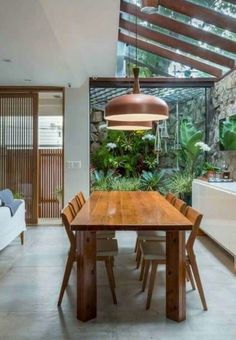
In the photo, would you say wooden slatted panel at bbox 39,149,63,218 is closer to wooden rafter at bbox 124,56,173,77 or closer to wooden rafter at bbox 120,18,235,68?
wooden rafter at bbox 124,56,173,77

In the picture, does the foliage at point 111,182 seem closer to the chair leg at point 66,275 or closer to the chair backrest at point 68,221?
the chair backrest at point 68,221

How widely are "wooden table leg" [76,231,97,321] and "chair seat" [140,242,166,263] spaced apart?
0.56 metres

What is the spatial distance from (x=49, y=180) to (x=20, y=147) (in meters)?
1.22

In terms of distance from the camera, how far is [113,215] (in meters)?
3.16

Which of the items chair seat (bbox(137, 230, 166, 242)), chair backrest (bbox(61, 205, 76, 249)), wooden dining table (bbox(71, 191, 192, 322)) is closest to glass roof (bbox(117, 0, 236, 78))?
chair seat (bbox(137, 230, 166, 242))

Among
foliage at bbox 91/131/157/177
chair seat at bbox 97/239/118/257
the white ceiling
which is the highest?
the white ceiling

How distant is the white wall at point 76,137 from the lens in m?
6.84

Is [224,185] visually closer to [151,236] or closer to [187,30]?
[151,236]

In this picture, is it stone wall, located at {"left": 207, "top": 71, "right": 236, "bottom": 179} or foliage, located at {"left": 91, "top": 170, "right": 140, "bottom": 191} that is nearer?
stone wall, located at {"left": 207, "top": 71, "right": 236, "bottom": 179}

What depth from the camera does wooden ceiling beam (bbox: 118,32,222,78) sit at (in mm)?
5849

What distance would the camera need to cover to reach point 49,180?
25.7ft

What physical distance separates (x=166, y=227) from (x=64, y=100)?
477 centimetres

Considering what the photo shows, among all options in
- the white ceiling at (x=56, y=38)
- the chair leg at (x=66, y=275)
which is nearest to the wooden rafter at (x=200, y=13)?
the white ceiling at (x=56, y=38)

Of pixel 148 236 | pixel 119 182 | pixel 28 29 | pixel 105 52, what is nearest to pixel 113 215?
pixel 148 236
